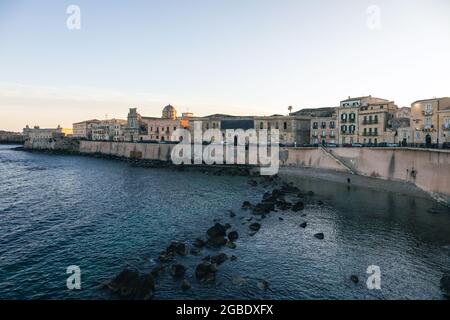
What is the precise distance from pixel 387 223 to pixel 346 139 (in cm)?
4797

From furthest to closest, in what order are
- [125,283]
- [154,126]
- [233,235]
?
1. [154,126]
2. [233,235]
3. [125,283]

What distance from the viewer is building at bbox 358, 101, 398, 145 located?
68000 millimetres

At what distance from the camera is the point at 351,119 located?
245ft

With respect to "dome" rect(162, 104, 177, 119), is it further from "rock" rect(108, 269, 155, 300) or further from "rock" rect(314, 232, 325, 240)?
"rock" rect(108, 269, 155, 300)

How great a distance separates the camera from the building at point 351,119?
7344 cm

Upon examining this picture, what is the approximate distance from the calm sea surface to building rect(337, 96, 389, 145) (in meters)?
→ 29.5

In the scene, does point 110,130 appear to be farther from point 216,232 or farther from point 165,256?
point 165,256

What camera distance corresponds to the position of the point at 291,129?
86.3 metres

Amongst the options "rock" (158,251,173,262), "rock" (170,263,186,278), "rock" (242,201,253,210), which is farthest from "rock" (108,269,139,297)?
"rock" (242,201,253,210)

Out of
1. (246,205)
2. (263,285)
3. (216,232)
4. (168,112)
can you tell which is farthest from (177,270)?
(168,112)

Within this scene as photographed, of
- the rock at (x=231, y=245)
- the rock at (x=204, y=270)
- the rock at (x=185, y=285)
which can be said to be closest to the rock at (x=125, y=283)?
the rock at (x=185, y=285)

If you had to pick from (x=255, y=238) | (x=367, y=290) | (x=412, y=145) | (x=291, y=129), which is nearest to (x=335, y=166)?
(x=412, y=145)

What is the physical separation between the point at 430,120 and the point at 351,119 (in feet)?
→ 75.5
